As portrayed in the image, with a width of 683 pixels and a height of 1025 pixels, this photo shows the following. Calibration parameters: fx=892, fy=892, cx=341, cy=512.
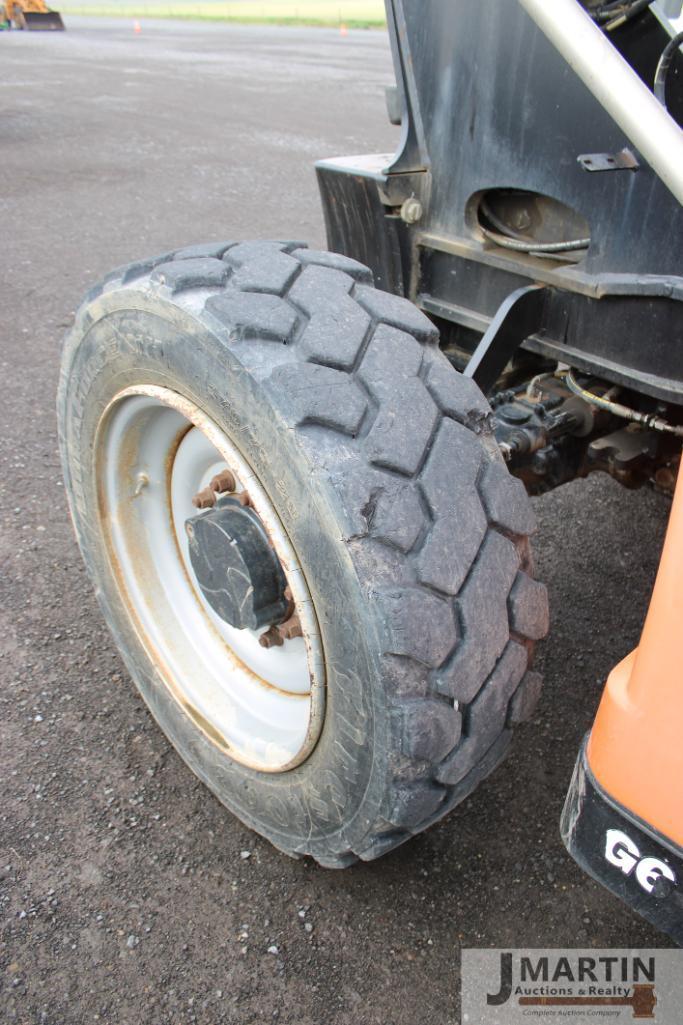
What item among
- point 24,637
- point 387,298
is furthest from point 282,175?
point 387,298

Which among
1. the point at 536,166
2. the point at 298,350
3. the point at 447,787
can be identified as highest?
the point at 536,166

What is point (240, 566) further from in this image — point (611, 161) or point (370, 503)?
point (611, 161)

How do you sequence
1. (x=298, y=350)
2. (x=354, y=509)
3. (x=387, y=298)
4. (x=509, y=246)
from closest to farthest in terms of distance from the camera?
(x=354, y=509) → (x=298, y=350) → (x=387, y=298) → (x=509, y=246)

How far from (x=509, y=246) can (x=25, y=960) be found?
5.59ft

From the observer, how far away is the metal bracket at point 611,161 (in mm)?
1477

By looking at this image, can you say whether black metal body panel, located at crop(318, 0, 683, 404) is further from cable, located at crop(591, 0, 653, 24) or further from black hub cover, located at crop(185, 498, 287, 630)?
black hub cover, located at crop(185, 498, 287, 630)

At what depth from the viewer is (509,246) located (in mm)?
1809

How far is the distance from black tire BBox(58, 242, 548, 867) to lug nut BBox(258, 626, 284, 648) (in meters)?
0.28

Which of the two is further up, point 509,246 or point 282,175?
point 509,246

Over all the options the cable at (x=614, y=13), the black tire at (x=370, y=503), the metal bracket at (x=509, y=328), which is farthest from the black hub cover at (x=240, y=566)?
the cable at (x=614, y=13)

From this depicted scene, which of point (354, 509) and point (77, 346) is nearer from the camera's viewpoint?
point (354, 509)

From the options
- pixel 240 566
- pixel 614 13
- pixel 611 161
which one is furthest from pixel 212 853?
pixel 614 13

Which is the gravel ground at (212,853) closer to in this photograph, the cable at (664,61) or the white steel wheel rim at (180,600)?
the white steel wheel rim at (180,600)

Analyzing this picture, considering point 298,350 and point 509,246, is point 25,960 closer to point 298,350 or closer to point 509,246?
point 298,350
